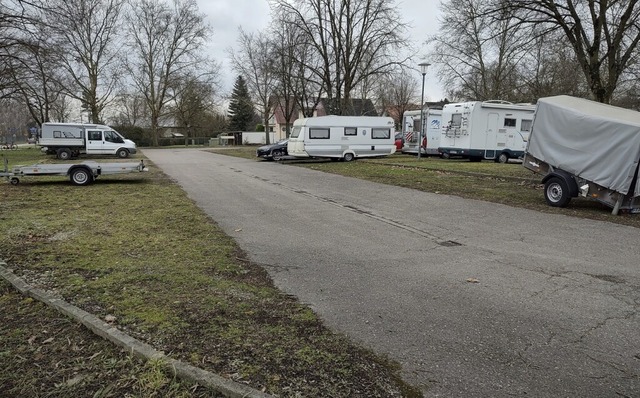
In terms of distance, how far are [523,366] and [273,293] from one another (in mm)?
2562

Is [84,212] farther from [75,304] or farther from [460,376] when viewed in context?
[460,376]

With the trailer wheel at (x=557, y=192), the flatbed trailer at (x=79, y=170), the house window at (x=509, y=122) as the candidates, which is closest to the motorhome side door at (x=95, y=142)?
the flatbed trailer at (x=79, y=170)

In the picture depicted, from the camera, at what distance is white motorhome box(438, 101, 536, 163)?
24.1 meters

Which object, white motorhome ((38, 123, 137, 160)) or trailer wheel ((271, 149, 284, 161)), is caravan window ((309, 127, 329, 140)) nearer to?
trailer wheel ((271, 149, 284, 161))

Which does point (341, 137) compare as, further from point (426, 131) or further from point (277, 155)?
point (426, 131)

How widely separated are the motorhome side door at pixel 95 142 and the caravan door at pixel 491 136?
27.0 m

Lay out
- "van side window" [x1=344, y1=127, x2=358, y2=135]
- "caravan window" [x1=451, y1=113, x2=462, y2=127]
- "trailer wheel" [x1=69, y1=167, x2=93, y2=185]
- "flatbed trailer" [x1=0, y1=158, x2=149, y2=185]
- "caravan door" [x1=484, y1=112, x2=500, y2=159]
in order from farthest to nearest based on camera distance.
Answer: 1. "van side window" [x1=344, y1=127, x2=358, y2=135]
2. "caravan window" [x1=451, y1=113, x2=462, y2=127]
3. "caravan door" [x1=484, y1=112, x2=500, y2=159]
4. "trailer wheel" [x1=69, y1=167, x2=93, y2=185]
5. "flatbed trailer" [x1=0, y1=158, x2=149, y2=185]

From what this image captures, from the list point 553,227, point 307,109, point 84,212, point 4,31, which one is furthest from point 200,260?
point 307,109

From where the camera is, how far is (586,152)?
34.0 ft

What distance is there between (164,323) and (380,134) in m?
25.1

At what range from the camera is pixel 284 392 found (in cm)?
292

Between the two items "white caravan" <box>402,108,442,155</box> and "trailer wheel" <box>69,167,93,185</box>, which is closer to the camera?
"trailer wheel" <box>69,167,93,185</box>

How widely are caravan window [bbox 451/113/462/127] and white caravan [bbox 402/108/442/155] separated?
2.20 metres

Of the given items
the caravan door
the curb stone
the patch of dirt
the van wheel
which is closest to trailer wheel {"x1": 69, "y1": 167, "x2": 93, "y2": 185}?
the curb stone
